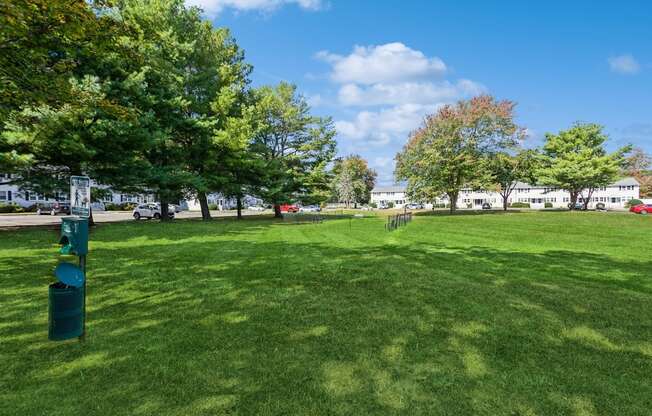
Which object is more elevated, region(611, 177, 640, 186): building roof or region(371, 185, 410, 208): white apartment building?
region(611, 177, 640, 186): building roof

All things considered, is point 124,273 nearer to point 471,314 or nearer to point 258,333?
point 258,333

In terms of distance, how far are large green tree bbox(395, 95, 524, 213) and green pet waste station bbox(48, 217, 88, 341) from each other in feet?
153

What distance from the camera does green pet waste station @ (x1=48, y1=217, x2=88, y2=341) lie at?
14.9 ft

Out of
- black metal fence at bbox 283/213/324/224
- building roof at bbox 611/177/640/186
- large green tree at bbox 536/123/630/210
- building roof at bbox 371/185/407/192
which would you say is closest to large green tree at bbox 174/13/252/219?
black metal fence at bbox 283/213/324/224

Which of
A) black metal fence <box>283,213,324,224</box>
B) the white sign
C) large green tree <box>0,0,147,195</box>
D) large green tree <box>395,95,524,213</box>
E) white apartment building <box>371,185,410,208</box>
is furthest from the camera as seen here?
white apartment building <box>371,185,410,208</box>

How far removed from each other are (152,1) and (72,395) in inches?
1228

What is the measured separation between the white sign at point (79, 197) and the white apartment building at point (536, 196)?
7147 centimetres

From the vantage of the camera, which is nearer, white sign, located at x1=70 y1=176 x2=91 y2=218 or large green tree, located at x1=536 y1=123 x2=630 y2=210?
white sign, located at x1=70 y1=176 x2=91 y2=218

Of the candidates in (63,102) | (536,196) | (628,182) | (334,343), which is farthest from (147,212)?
(628,182)

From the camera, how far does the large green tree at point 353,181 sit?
294ft

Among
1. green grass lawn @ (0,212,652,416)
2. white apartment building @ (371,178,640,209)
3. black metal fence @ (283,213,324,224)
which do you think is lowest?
green grass lawn @ (0,212,652,416)

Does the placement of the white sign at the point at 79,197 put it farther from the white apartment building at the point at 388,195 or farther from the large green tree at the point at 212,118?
the white apartment building at the point at 388,195

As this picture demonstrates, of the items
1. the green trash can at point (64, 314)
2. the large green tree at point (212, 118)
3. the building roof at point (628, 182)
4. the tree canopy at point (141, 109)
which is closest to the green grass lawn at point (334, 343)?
the green trash can at point (64, 314)

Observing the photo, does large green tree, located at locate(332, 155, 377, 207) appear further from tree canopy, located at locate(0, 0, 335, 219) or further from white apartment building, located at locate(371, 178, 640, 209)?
tree canopy, located at locate(0, 0, 335, 219)
